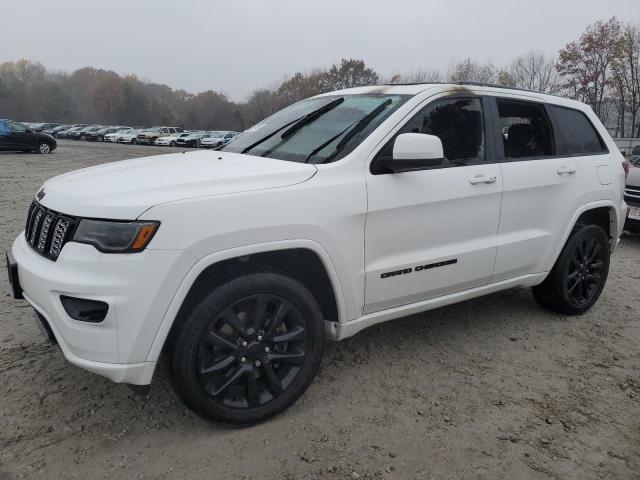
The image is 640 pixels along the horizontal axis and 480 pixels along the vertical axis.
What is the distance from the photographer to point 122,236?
2266mm

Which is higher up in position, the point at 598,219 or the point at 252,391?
the point at 598,219

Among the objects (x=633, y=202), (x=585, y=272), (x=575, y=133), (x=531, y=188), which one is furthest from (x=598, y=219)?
(x=633, y=202)

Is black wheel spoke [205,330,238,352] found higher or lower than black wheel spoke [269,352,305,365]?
higher

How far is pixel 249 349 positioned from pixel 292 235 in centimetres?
63

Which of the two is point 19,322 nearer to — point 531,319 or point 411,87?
point 411,87

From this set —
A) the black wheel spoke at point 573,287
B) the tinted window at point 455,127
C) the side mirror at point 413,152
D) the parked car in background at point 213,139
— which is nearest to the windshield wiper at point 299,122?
the tinted window at point 455,127

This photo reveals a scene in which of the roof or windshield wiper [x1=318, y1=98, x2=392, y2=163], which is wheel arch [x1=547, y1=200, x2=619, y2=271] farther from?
windshield wiper [x1=318, y1=98, x2=392, y2=163]

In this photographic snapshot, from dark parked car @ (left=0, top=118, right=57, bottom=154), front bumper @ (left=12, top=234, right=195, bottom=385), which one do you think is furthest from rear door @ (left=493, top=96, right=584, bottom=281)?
dark parked car @ (left=0, top=118, right=57, bottom=154)

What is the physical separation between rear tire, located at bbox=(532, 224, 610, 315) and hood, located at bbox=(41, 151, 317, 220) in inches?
98.4

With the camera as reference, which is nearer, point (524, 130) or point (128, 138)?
point (524, 130)

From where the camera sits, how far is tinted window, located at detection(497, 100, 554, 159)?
3664mm

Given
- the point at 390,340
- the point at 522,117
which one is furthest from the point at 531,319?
the point at 522,117

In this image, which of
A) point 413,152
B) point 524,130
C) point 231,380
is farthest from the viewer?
point 524,130

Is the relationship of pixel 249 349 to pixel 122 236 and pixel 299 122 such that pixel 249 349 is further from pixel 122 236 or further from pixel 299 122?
pixel 299 122
